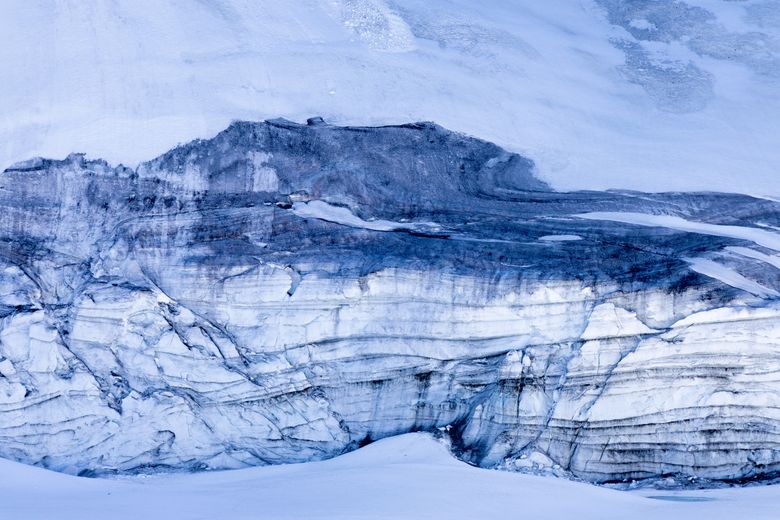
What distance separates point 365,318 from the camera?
14.9 ft

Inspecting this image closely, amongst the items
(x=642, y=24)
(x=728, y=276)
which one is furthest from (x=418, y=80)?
(x=728, y=276)

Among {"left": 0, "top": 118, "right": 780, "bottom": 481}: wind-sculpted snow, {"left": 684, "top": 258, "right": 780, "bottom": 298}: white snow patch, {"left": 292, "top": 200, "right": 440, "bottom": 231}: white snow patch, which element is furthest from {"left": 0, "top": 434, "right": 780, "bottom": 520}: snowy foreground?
{"left": 292, "top": 200, "right": 440, "bottom": 231}: white snow patch

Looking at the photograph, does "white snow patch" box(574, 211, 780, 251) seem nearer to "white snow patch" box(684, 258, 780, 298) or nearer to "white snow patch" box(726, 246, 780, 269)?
"white snow patch" box(726, 246, 780, 269)

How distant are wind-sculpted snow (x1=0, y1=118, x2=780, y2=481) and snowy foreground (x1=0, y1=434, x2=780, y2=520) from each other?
0.61 ft

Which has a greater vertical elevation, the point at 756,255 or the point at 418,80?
the point at 418,80

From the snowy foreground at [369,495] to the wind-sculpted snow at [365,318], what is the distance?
187mm

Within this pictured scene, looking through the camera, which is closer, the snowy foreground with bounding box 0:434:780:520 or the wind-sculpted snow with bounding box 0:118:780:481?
the snowy foreground with bounding box 0:434:780:520

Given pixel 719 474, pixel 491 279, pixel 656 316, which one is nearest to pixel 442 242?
pixel 491 279

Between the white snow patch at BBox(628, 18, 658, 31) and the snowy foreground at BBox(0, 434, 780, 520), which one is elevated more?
the white snow patch at BBox(628, 18, 658, 31)

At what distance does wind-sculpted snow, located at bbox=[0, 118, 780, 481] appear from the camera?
439cm

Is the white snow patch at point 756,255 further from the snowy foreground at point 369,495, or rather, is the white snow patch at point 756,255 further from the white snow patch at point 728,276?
the snowy foreground at point 369,495

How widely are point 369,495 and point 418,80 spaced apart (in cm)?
271

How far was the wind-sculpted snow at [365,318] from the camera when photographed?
173 inches

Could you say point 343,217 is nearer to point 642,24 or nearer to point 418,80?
point 418,80
